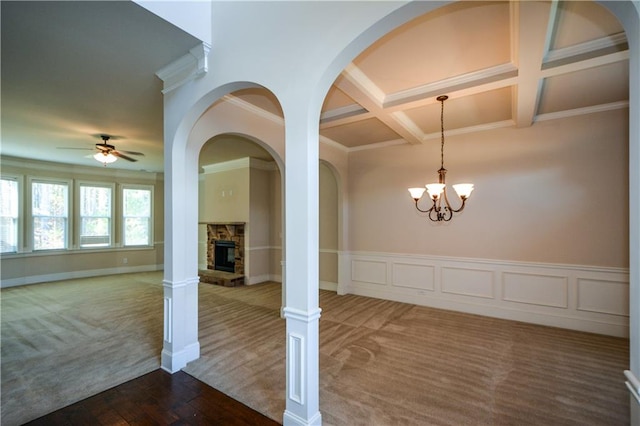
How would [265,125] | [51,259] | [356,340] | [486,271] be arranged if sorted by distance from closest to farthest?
[356,340]
[265,125]
[486,271]
[51,259]

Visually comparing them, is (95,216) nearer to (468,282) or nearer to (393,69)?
(393,69)

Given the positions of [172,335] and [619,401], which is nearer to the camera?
[619,401]

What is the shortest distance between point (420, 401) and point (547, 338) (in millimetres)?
2324

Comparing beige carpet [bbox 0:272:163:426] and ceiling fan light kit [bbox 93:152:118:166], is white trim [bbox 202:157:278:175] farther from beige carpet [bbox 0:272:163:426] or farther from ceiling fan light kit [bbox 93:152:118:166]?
beige carpet [bbox 0:272:163:426]

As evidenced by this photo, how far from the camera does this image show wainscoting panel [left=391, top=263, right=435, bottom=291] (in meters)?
4.98

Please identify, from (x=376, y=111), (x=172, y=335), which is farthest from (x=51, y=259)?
(x=376, y=111)

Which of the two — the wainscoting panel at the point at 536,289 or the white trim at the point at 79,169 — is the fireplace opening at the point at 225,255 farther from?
the wainscoting panel at the point at 536,289

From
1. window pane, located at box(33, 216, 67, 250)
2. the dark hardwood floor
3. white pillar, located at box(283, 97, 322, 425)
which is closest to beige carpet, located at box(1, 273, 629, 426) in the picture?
the dark hardwood floor

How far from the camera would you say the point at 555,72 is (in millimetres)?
2734

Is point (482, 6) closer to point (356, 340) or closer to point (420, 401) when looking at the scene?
point (420, 401)

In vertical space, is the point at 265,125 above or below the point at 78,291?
above

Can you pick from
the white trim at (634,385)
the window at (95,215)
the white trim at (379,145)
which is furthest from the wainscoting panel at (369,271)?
the window at (95,215)

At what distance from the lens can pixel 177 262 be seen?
9.58 ft

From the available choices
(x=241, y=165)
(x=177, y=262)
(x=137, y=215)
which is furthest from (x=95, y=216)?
(x=177, y=262)
